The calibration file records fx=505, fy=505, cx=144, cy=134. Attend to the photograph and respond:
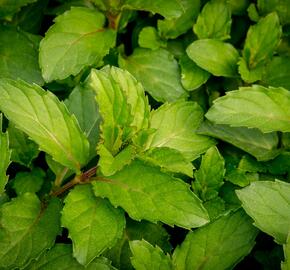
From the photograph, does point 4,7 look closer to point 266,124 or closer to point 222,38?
point 222,38

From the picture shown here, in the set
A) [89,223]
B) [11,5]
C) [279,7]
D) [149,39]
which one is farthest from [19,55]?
[279,7]

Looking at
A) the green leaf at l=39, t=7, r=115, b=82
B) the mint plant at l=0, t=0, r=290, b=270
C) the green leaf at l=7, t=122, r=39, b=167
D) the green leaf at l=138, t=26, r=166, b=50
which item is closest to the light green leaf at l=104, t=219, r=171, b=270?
the mint plant at l=0, t=0, r=290, b=270

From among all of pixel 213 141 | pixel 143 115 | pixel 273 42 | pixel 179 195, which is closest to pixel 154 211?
pixel 179 195

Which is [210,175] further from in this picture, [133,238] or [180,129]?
[133,238]

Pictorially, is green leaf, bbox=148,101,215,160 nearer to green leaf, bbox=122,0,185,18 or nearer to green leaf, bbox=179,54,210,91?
green leaf, bbox=179,54,210,91

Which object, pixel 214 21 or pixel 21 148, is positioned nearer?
pixel 21 148

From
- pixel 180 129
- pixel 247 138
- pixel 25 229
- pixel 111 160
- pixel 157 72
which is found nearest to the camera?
pixel 111 160

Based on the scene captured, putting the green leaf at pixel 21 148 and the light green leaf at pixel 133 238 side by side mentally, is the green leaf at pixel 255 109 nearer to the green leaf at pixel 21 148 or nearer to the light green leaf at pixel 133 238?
the light green leaf at pixel 133 238
